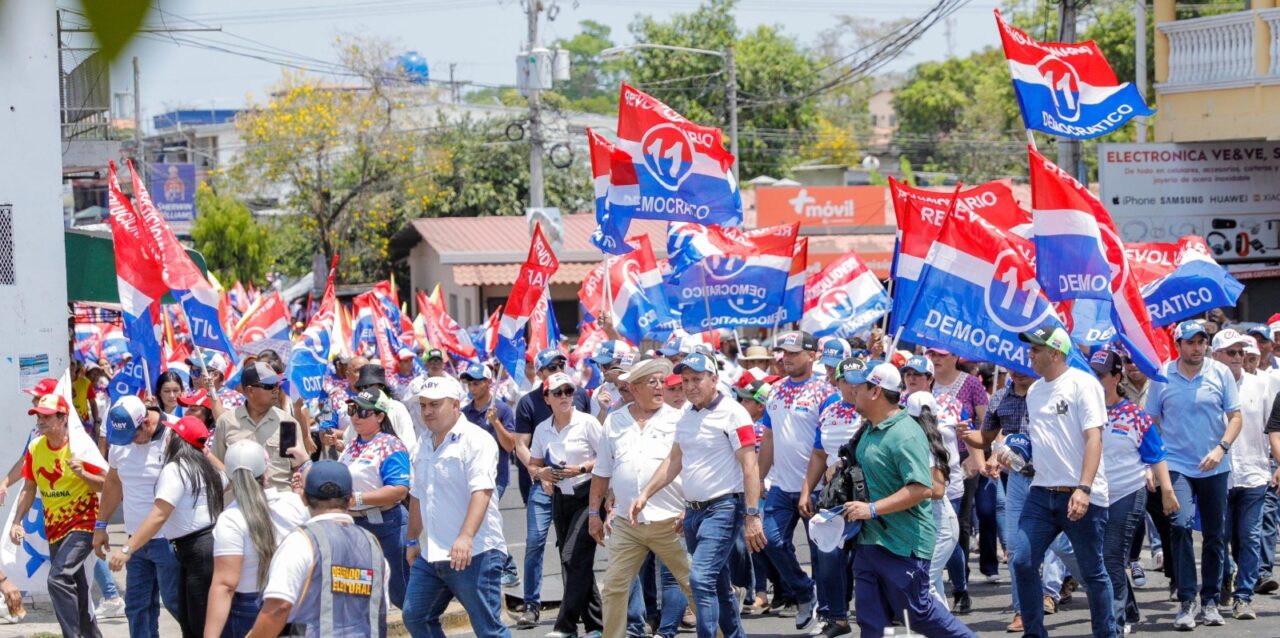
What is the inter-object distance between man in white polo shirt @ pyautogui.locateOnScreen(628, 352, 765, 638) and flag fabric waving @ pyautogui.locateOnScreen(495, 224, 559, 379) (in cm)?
698

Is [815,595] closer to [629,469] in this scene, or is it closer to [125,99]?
[629,469]

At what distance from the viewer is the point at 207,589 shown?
7.27m

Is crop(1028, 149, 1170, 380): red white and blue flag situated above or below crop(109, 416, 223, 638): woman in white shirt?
above

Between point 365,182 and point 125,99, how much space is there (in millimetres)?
38922

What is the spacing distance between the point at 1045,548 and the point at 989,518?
282 cm

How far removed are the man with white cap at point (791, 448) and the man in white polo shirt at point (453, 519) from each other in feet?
7.27

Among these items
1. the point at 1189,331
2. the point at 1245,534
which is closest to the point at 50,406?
the point at 1189,331

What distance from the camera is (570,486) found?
9164 millimetres

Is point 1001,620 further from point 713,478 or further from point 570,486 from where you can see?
point 570,486

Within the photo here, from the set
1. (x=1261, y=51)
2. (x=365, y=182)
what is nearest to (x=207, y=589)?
(x=1261, y=51)

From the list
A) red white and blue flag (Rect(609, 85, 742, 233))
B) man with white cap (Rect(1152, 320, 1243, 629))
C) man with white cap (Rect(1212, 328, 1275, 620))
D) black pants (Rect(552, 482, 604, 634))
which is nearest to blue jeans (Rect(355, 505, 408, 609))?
black pants (Rect(552, 482, 604, 634))

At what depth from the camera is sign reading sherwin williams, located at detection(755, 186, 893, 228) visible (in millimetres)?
35469

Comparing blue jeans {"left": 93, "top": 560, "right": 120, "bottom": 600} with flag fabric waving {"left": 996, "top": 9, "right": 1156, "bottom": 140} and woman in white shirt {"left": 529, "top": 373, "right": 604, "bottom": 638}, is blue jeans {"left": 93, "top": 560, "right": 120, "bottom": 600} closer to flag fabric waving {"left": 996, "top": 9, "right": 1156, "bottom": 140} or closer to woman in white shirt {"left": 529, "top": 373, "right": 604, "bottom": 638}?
woman in white shirt {"left": 529, "top": 373, "right": 604, "bottom": 638}

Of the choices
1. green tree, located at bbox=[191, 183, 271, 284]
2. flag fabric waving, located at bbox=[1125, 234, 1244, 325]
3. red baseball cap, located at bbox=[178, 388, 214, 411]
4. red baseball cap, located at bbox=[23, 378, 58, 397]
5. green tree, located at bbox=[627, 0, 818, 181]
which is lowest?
red baseball cap, located at bbox=[178, 388, 214, 411]
